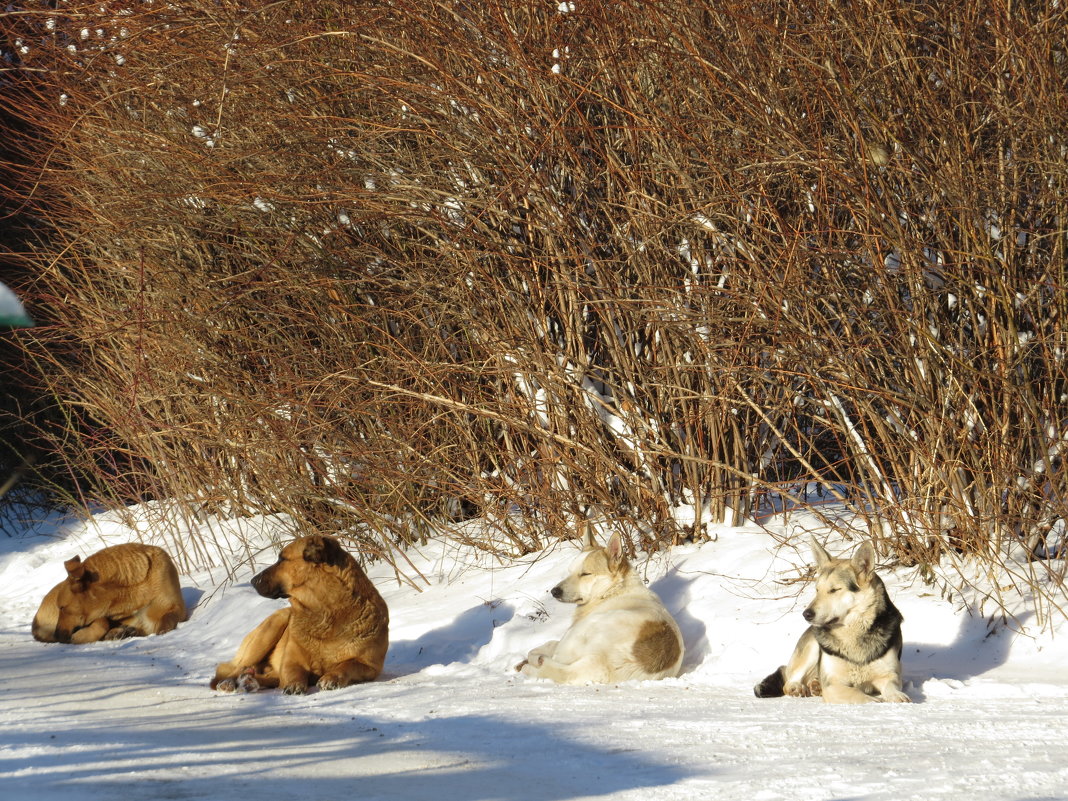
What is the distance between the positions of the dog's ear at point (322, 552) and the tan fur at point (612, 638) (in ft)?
4.20

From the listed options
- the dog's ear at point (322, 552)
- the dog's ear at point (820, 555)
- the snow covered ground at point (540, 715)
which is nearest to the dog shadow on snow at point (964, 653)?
the snow covered ground at point (540, 715)

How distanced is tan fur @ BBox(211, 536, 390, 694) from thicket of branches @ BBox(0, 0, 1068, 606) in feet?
6.41

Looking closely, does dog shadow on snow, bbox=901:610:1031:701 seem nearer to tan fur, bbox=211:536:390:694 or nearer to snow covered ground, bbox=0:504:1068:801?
snow covered ground, bbox=0:504:1068:801

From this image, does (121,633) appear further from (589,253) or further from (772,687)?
(772,687)

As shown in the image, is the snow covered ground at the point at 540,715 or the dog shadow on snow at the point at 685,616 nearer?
the snow covered ground at the point at 540,715

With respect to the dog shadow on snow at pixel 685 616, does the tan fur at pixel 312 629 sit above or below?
above

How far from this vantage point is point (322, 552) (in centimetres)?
688

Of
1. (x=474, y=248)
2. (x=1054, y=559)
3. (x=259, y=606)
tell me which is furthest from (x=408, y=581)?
(x=1054, y=559)

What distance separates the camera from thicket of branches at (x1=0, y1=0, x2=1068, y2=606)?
7.14m

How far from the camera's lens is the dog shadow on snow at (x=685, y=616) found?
7.09 metres

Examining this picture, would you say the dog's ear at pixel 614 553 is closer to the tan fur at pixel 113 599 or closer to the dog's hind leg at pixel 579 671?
the dog's hind leg at pixel 579 671

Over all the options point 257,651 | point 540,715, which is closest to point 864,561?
point 540,715

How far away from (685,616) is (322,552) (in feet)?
7.82

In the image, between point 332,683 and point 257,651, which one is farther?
point 257,651
